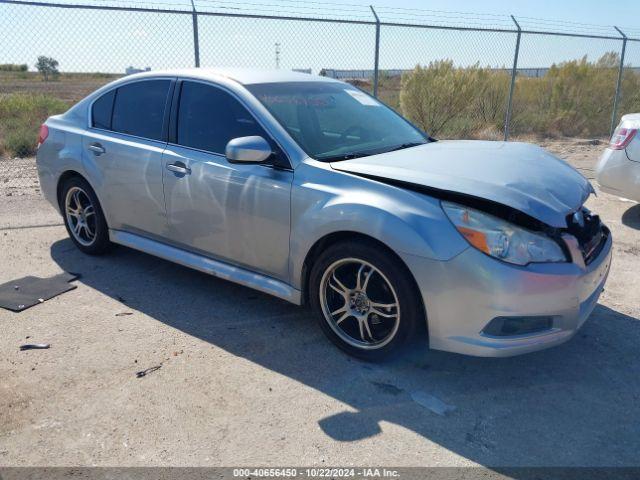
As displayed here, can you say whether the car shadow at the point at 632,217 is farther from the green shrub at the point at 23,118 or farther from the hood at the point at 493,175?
the green shrub at the point at 23,118

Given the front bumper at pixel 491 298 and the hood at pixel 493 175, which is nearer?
the front bumper at pixel 491 298

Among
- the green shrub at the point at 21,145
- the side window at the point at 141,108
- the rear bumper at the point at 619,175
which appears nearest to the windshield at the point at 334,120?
the side window at the point at 141,108

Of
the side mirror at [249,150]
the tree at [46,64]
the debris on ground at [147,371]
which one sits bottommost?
the debris on ground at [147,371]

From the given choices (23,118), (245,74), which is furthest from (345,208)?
(23,118)

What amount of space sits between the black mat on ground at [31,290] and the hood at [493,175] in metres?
2.62

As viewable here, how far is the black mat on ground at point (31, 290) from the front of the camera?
444cm

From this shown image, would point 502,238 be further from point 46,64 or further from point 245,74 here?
point 46,64

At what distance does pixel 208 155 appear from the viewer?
4121mm

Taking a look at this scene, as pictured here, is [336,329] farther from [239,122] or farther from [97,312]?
[97,312]

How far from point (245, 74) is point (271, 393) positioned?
2413mm

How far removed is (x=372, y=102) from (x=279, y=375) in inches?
98.2

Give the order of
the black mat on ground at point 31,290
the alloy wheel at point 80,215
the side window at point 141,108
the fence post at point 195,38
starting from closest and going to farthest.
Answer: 1. the black mat on ground at point 31,290
2. the side window at point 141,108
3. the alloy wheel at point 80,215
4. the fence post at point 195,38

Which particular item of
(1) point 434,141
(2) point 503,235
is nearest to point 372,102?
(1) point 434,141

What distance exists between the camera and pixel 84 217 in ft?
17.5
